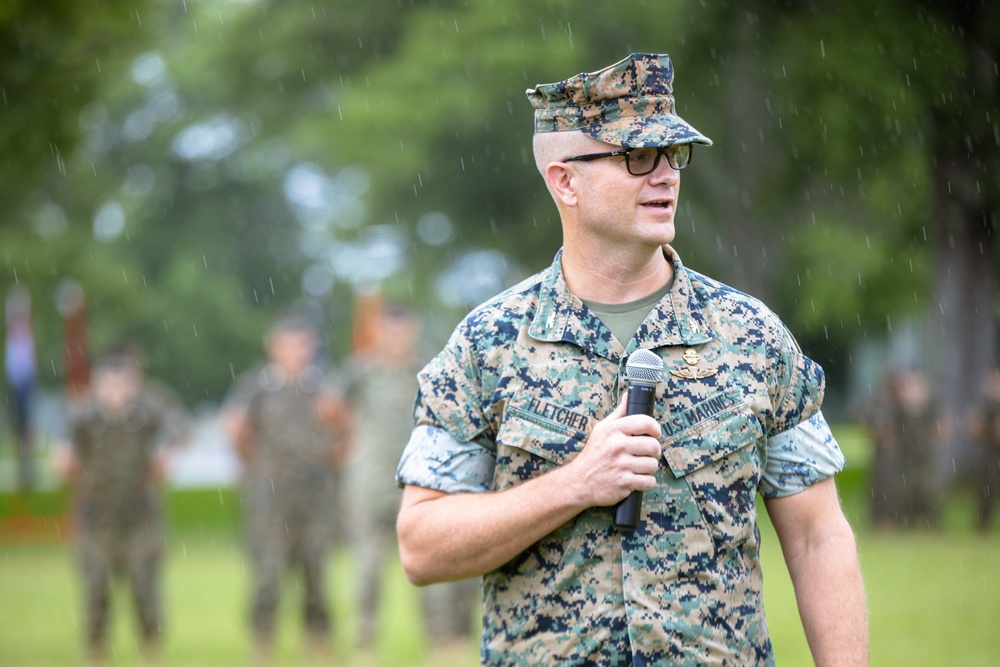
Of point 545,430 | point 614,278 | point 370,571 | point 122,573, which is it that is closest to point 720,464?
point 545,430

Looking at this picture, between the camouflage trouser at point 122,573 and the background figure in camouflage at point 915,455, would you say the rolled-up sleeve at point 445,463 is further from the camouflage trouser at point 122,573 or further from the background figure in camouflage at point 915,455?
the background figure in camouflage at point 915,455

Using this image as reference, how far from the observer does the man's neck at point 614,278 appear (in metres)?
3.35

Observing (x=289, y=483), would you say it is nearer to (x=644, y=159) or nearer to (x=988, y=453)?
(x=644, y=159)

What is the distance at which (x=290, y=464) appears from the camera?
11.5m

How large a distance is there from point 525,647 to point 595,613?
0.62 feet

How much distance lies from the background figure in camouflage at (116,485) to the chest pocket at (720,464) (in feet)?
Result: 28.2

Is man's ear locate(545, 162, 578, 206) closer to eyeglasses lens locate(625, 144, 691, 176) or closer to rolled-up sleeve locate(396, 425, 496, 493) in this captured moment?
eyeglasses lens locate(625, 144, 691, 176)

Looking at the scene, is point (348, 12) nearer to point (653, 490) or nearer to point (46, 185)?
point (46, 185)

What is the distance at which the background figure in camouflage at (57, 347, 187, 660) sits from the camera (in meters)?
11.1

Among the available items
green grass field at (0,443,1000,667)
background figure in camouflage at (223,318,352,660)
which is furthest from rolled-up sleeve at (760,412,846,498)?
background figure in camouflage at (223,318,352,660)

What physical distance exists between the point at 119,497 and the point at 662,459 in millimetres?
8892

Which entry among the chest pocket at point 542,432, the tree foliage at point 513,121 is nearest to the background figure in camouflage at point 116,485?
the tree foliage at point 513,121

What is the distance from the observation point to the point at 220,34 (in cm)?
3434

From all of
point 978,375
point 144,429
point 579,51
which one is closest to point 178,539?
point 579,51
